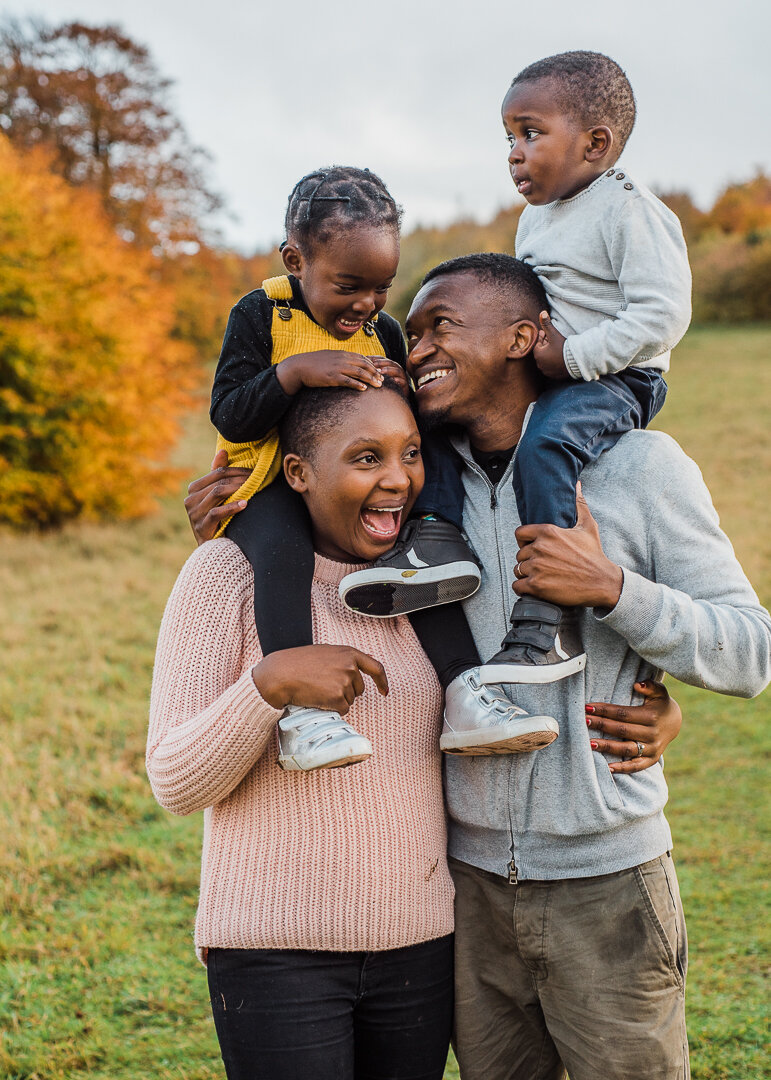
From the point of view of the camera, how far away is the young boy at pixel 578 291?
7.68 ft

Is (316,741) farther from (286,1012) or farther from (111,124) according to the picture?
(111,124)

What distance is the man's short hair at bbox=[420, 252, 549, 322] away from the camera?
8.69ft

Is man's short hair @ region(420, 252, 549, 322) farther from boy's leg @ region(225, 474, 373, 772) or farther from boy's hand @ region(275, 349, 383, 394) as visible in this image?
boy's leg @ region(225, 474, 373, 772)

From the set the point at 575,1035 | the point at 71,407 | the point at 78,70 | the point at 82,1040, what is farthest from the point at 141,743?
the point at 78,70

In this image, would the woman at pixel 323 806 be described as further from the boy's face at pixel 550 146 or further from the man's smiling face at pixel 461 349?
the boy's face at pixel 550 146

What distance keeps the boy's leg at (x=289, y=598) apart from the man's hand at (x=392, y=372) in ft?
1.32

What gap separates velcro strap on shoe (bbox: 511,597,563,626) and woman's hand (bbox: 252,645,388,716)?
41 centimetres

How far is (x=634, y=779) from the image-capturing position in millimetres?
2328

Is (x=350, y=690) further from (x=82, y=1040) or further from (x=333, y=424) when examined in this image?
(x=82, y=1040)

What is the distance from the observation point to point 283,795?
2.27 meters

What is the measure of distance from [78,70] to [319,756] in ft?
86.5

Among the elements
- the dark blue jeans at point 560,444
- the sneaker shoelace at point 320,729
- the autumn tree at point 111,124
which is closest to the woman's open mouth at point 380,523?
the dark blue jeans at point 560,444

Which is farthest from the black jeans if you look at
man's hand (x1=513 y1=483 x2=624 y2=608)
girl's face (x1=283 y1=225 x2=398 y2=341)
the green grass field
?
the green grass field

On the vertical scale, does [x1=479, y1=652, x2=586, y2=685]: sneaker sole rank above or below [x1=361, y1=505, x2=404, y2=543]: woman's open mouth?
below
